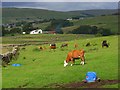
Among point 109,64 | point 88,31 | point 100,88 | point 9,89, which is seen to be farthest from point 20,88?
point 88,31

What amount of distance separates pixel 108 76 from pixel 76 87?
390 centimetres

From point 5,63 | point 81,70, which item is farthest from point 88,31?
point 81,70

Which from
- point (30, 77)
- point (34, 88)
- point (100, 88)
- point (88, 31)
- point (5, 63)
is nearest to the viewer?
point (100, 88)

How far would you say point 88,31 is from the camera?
546ft

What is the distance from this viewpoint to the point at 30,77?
27.9 m

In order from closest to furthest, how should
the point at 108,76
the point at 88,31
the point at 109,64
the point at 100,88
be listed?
the point at 100,88, the point at 108,76, the point at 109,64, the point at 88,31

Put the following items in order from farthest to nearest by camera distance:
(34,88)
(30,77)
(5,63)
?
(5,63) < (30,77) < (34,88)

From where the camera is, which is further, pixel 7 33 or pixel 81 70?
pixel 7 33

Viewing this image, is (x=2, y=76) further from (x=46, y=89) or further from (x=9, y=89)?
(x=46, y=89)

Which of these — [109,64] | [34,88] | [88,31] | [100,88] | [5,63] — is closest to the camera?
[100,88]

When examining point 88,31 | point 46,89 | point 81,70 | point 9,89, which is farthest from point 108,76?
point 88,31

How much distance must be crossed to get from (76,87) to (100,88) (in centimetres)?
167

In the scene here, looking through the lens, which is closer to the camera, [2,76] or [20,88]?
[20,88]

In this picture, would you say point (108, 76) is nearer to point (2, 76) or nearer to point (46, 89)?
point (46, 89)
